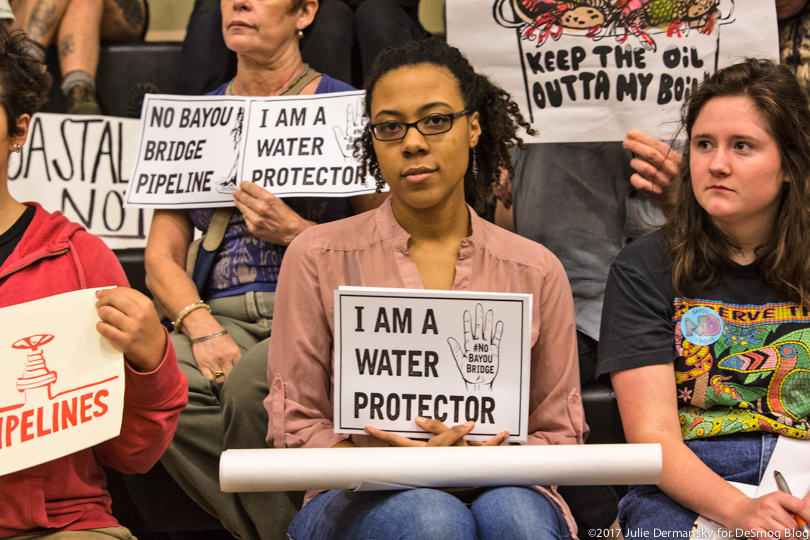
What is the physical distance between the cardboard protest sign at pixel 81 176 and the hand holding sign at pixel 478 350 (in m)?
1.85

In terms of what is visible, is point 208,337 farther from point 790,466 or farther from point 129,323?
point 790,466

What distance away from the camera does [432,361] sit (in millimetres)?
1543

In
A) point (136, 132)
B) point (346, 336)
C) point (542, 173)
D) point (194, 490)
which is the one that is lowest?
point (194, 490)

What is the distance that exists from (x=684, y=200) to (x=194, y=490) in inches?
55.9

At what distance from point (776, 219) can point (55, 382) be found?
1552 mm

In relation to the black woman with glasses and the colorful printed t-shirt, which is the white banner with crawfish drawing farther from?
the colorful printed t-shirt

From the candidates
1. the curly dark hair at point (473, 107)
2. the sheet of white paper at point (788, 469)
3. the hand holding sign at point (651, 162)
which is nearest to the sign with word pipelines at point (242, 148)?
the curly dark hair at point (473, 107)

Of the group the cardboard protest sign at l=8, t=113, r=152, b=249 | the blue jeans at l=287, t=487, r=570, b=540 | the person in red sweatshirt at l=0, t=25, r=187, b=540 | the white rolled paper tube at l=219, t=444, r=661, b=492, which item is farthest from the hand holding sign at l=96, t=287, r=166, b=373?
the cardboard protest sign at l=8, t=113, r=152, b=249

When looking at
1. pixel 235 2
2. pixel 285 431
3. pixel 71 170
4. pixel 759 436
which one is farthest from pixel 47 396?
pixel 71 170

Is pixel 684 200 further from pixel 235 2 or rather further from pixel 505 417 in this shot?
pixel 235 2

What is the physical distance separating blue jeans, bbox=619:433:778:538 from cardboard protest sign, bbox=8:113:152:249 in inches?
81.0

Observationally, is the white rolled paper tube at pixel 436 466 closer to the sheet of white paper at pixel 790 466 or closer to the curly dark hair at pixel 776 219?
the sheet of white paper at pixel 790 466

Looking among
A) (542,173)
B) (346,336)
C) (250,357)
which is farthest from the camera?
(542,173)

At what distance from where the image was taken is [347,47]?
312cm
